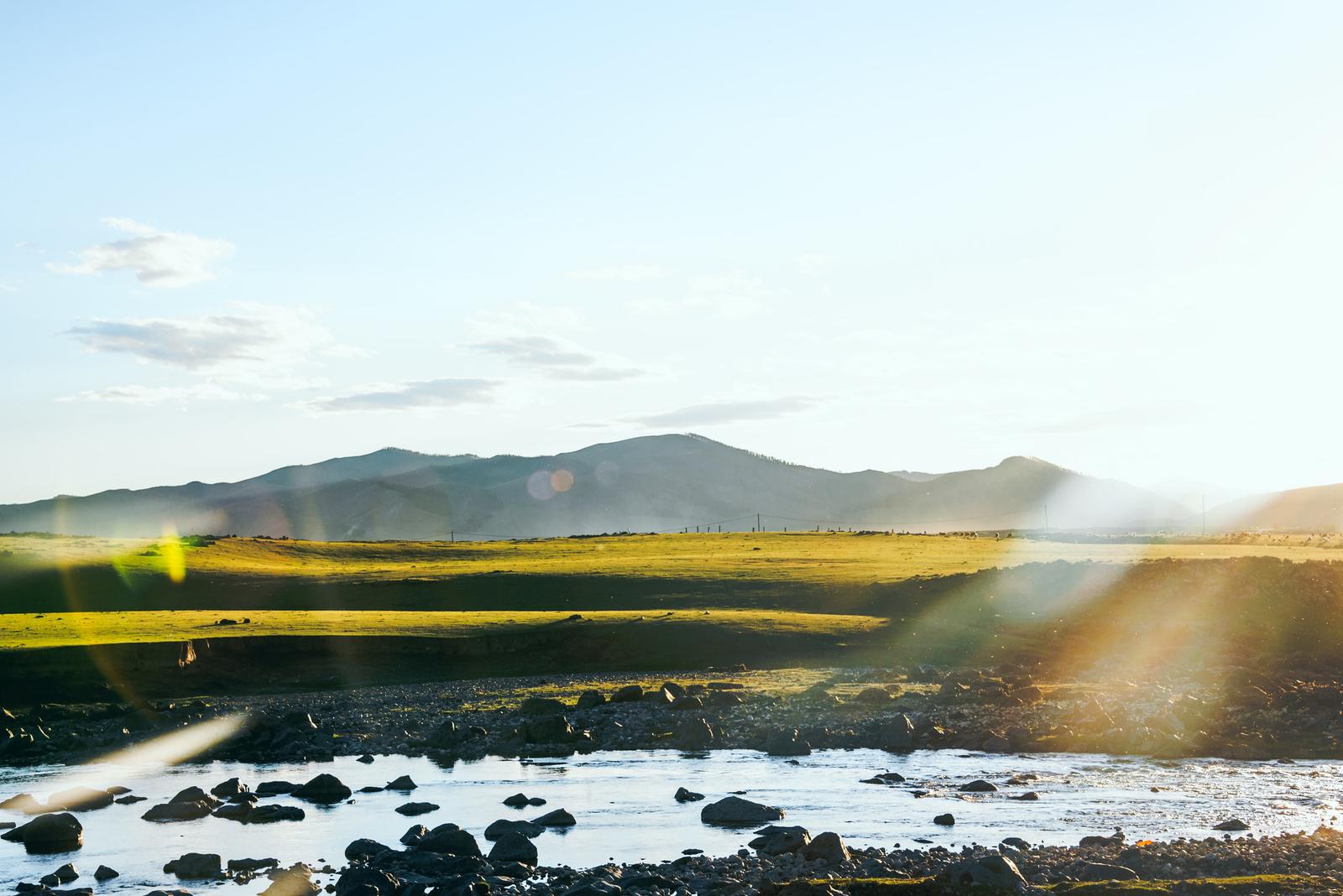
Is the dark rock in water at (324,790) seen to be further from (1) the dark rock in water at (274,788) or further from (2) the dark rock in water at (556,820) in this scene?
(2) the dark rock in water at (556,820)

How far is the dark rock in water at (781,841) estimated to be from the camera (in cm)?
2345

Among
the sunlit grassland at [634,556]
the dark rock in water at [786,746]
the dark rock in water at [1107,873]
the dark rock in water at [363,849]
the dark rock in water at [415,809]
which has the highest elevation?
the sunlit grassland at [634,556]

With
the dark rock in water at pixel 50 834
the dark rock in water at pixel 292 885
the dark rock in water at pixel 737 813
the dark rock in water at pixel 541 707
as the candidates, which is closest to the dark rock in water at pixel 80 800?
the dark rock in water at pixel 50 834

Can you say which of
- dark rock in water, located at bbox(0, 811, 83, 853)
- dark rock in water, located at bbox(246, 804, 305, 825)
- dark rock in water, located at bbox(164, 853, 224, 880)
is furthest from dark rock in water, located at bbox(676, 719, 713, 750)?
dark rock in water, located at bbox(0, 811, 83, 853)

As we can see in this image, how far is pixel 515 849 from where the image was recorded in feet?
77.8

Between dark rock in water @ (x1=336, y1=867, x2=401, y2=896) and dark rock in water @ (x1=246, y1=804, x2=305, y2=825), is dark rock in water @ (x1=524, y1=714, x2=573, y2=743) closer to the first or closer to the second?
dark rock in water @ (x1=246, y1=804, x2=305, y2=825)

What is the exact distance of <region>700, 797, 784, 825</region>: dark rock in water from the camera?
26.8 meters

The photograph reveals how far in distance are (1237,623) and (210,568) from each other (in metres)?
72.5

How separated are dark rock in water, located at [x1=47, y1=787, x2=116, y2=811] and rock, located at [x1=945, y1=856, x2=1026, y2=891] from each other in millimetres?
21679

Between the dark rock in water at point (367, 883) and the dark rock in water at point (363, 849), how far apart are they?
2.04 metres

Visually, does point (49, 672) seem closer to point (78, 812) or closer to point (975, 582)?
point (78, 812)

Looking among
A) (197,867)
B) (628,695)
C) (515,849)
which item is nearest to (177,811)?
(197,867)

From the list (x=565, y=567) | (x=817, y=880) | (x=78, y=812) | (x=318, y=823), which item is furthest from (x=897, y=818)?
(x=565, y=567)

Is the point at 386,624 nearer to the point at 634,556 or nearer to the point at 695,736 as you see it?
the point at 695,736
